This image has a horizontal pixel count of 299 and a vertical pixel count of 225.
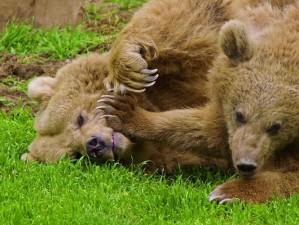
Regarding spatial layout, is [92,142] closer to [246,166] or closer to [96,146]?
[96,146]

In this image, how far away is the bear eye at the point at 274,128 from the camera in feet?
21.4

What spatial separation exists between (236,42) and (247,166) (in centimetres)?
96

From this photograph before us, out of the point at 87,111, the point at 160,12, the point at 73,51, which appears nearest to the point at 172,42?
the point at 160,12

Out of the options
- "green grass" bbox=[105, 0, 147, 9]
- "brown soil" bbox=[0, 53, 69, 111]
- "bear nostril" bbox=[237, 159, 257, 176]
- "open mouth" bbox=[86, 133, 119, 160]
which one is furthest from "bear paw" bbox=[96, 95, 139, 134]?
"green grass" bbox=[105, 0, 147, 9]

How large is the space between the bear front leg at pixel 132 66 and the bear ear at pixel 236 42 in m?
0.95

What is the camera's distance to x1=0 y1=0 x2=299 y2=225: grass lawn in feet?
21.0

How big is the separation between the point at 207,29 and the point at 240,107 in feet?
4.90

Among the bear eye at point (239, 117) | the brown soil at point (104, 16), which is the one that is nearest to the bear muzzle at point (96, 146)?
the bear eye at point (239, 117)

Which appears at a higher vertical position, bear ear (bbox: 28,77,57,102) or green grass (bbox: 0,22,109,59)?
bear ear (bbox: 28,77,57,102)

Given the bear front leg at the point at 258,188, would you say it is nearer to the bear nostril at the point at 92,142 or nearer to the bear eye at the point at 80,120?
the bear nostril at the point at 92,142

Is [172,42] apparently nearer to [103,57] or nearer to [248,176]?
[103,57]

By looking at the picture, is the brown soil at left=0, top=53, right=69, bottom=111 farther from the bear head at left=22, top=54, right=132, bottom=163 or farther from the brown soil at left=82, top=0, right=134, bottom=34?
the bear head at left=22, top=54, right=132, bottom=163

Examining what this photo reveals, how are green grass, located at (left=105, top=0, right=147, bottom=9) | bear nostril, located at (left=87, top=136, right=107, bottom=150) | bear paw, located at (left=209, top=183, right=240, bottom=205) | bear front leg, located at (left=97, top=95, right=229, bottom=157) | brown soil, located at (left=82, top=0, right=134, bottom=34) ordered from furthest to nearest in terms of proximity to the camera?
green grass, located at (left=105, top=0, right=147, bottom=9) < brown soil, located at (left=82, top=0, right=134, bottom=34) < bear nostril, located at (left=87, top=136, right=107, bottom=150) < bear front leg, located at (left=97, top=95, right=229, bottom=157) < bear paw, located at (left=209, top=183, right=240, bottom=205)

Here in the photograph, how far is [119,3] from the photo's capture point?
468 inches
